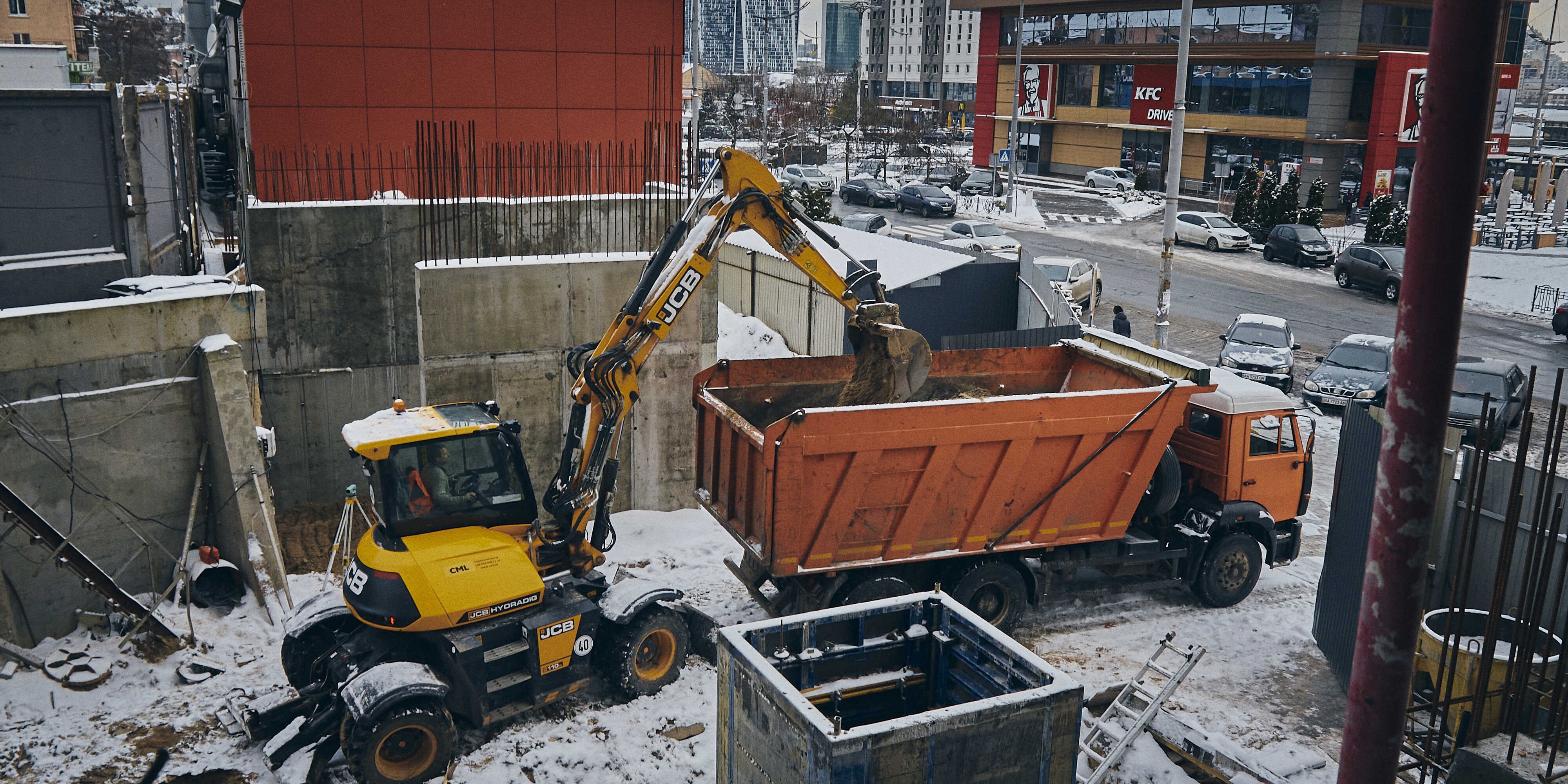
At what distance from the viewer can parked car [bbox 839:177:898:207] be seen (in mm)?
44469

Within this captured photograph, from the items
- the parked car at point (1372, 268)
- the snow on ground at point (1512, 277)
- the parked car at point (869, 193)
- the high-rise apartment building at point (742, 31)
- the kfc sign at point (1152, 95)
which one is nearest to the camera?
the parked car at point (1372, 268)

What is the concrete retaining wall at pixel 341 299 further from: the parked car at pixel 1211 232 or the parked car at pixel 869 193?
the parked car at pixel 869 193

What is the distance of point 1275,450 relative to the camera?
11891mm

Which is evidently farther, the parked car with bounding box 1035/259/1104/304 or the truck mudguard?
the parked car with bounding box 1035/259/1104/304

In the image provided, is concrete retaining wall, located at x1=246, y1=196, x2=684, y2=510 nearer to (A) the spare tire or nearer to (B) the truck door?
(A) the spare tire

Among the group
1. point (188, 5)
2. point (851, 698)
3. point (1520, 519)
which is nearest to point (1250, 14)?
point (188, 5)

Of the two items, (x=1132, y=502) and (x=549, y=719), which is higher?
(x=1132, y=502)

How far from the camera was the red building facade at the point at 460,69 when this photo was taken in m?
17.2

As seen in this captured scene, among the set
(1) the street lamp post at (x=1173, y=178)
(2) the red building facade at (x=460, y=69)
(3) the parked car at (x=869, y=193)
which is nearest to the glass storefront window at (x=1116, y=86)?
(3) the parked car at (x=869, y=193)

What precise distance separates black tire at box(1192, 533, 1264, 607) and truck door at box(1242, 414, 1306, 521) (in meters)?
0.50

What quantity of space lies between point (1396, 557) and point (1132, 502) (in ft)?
25.2

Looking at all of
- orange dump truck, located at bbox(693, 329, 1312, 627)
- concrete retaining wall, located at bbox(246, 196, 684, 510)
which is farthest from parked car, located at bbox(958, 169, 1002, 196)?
orange dump truck, located at bbox(693, 329, 1312, 627)

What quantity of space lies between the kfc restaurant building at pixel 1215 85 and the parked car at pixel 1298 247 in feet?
18.2

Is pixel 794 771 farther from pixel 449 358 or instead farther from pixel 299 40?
pixel 299 40
